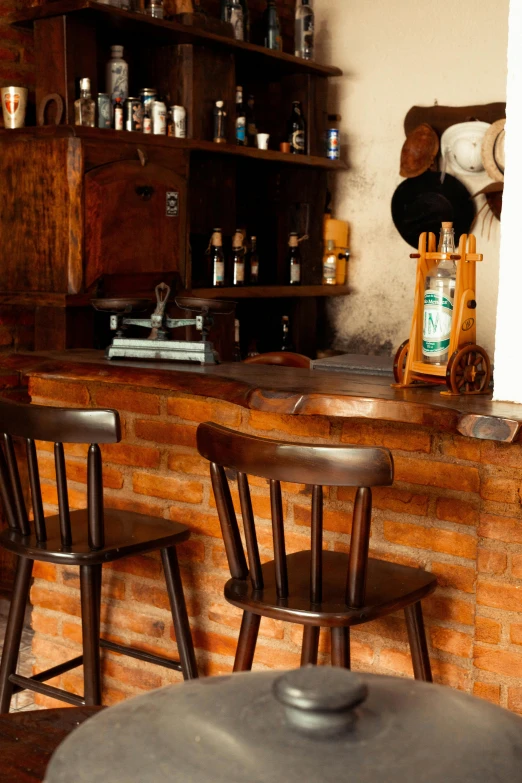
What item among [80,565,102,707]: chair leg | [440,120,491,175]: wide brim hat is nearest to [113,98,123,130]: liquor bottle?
[440,120,491,175]: wide brim hat

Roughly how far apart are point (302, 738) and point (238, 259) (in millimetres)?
4006

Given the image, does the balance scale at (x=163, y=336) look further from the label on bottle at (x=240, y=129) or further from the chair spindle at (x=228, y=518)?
the label on bottle at (x=240, y=129)

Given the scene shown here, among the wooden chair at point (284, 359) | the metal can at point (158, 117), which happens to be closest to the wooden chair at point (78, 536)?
the wooden chair at point (284, 359)

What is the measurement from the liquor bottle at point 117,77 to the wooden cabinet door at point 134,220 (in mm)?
312

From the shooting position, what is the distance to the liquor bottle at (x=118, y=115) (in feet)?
12.3

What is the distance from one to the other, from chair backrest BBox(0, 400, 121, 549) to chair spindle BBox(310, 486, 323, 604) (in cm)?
50

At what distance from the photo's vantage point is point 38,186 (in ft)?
11.9

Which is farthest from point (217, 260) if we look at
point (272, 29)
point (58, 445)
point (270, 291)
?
point (58, 445)

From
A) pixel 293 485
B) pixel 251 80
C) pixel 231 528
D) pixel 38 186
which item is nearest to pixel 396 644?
pixel 293 485

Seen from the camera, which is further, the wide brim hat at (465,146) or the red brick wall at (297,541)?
the wide brim hat at (465,146)

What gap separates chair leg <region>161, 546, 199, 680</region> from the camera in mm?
2389

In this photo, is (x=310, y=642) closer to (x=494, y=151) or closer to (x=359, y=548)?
(x=359, y=548)

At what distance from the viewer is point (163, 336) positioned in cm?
269

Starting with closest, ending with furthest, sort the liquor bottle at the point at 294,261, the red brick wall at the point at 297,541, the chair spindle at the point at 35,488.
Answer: the red brick wall at the point at 297,541 → the chair spindle at the point at 35,488 → the liquor bottle at the point at 294,261
